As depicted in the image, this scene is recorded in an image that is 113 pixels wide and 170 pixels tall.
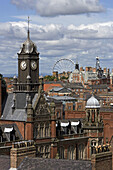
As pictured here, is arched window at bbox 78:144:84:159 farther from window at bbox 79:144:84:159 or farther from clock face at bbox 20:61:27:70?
clock face at bbox 20:61:27:70

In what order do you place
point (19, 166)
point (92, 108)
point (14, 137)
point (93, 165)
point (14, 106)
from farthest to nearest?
point (92, 108) → point (14, 106) → point (14, 137) → point (19, 166) → point (93, 165)

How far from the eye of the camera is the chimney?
1794 inches

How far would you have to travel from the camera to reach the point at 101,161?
41406mm

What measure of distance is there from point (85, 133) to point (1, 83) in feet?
54.9

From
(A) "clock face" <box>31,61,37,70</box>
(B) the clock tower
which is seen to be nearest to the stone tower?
(B) the clock tower

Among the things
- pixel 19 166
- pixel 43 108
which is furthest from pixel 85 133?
pixel 19 166

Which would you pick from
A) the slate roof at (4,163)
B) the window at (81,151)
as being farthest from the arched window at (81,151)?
the slate roof at (4,163)

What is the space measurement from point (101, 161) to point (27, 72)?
37103mm

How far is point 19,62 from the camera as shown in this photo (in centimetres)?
7731

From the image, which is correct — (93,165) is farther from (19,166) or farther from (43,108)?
(43,108)

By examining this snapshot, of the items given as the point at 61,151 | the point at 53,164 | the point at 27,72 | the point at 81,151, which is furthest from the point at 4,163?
the point at 81,151

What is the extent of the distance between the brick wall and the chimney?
820 centimetres

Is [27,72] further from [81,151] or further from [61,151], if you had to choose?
[81,151]

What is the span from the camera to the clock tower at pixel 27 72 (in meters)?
76.1
